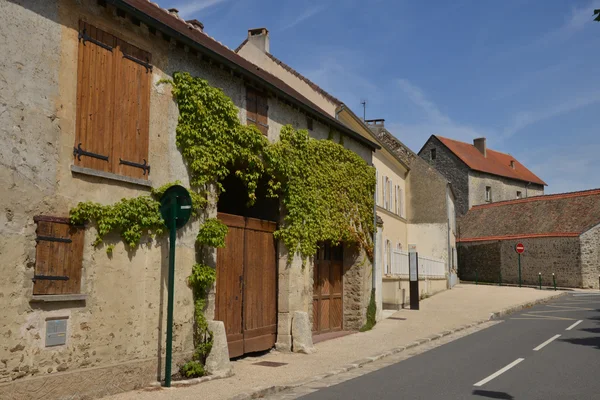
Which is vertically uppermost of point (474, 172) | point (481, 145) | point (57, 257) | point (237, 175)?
point (481, 145)

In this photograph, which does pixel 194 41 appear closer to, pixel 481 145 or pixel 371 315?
pixel 371 315

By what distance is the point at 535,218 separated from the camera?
38.3 meters

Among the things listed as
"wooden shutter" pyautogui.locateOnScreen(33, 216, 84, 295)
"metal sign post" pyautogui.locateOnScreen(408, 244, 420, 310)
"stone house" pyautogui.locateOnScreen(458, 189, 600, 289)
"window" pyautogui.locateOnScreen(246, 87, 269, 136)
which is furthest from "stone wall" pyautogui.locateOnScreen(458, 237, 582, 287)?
"wooden shutter" pyautogui.locateOnScreen(33, 216, 84, 295)

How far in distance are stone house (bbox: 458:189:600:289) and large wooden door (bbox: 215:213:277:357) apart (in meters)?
28.1

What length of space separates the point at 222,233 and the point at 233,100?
2.50 m

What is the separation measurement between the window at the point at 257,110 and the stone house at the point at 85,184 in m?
1.02

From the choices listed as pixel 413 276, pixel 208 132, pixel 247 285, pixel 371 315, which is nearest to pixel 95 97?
pixel 208 132

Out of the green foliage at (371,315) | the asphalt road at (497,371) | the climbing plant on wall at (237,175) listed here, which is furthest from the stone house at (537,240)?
the climbing plant on wall at (237,175)

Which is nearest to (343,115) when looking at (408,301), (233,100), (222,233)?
(408,301)

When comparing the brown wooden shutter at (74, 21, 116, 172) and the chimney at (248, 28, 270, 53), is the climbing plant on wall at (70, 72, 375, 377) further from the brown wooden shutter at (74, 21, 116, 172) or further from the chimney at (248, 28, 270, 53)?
the chimney at (248, 28, 270, 53)

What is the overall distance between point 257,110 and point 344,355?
16.6 feet

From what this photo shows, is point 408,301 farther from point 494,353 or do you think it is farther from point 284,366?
point 284,366

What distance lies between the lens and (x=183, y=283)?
8.52 m

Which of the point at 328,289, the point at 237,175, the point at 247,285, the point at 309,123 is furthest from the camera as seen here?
the point at 328,289
